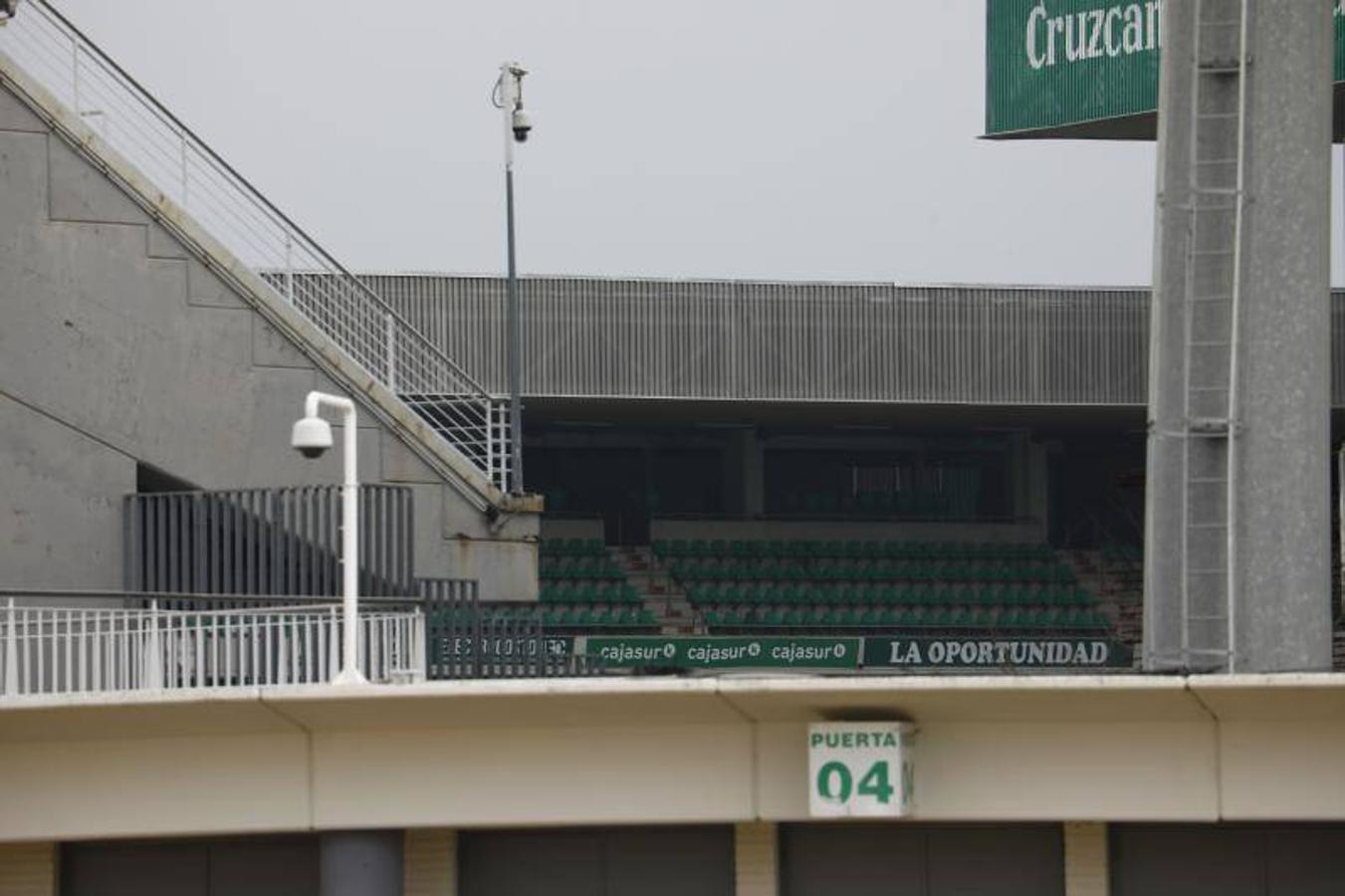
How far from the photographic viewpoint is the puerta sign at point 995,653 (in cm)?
4825

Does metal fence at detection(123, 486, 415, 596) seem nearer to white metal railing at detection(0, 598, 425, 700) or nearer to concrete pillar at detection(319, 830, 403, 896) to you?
white metal railing at detection(0, 598, 425, 700)

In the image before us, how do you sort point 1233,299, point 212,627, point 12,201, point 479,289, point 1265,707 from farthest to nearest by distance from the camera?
point 479,289 → point 12,201 → point 1233,299 → point 212,627 → point 1265,707

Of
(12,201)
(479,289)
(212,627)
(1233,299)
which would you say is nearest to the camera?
(212,627)

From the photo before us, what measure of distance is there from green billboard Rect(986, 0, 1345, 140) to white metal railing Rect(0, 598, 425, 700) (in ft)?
78.2

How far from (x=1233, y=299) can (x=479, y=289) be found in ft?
88.8

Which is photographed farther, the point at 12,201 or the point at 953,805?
the point at 12,201

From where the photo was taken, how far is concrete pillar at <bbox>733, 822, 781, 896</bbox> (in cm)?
2386

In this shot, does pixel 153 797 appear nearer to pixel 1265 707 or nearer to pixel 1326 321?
pixel 1265 707

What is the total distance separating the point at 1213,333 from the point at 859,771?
25.3 ft

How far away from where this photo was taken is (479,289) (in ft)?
173

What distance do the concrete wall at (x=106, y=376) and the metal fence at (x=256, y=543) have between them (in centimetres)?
42

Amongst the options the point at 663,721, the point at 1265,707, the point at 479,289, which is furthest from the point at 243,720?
the point at 479,289

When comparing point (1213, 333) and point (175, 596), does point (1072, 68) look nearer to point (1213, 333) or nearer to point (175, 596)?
point (1213, 333)

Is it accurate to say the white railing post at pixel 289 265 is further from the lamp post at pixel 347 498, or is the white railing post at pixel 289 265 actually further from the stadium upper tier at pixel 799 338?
the stadium upper tier at pixel 799 338
